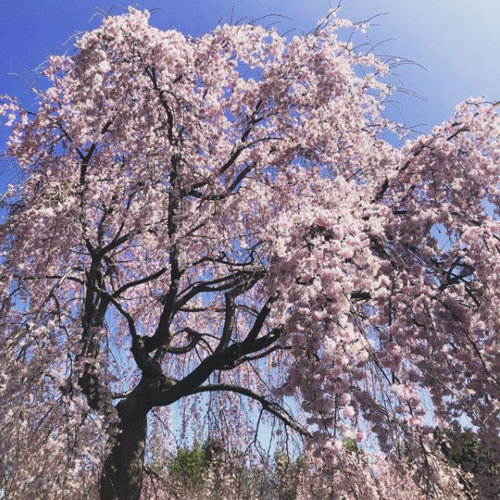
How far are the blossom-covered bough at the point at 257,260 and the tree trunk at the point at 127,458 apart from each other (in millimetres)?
21

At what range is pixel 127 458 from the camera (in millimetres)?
5879

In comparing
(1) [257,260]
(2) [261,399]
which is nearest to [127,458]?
(2) [261,399]

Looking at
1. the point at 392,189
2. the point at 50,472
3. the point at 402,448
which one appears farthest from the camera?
the point at 392,189

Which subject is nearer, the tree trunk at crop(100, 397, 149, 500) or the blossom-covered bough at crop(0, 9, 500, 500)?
the blossom-covered bough at crop(0, 9, 500, 500)

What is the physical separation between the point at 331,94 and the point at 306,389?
14.9 ft

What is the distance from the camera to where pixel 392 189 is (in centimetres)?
541

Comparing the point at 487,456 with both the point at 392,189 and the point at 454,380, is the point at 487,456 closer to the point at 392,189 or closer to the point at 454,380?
the point at 454,380

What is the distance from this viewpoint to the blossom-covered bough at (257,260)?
11.6ft

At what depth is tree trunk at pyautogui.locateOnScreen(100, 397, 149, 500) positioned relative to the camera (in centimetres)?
569

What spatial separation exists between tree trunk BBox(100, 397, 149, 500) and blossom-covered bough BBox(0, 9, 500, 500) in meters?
0.02

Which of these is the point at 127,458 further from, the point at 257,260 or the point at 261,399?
the point at 257,260

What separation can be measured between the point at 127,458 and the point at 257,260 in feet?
11.2

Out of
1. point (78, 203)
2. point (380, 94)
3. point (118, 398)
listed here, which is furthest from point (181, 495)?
point (380, 94)

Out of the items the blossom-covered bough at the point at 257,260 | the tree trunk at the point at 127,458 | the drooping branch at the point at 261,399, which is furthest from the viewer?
the drooping branch at the point at 261,399
